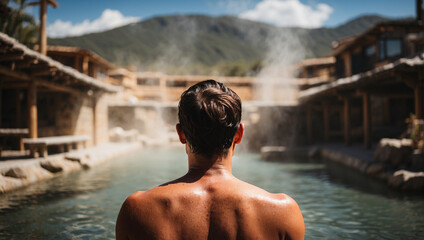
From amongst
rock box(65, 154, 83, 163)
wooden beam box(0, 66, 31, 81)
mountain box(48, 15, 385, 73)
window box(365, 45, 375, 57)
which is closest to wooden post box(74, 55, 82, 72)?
wooden beam box(0, 66, 31, 81)

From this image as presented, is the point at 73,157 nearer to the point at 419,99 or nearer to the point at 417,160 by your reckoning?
the point at 417,160

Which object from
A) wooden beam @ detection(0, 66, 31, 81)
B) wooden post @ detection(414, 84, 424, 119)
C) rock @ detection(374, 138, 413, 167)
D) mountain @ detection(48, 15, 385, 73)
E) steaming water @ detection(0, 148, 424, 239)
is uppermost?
mountain @ detection(48, 15, 385, 73)

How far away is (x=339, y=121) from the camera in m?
18.8

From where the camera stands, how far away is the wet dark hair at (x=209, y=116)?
115cm

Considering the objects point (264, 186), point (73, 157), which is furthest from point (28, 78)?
point (264, 186)

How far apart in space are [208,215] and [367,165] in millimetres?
8510

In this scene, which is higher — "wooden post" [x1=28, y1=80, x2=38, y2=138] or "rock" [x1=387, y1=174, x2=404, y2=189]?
"wooden post" [x1=28, y1=80, x2=38, y2=138]

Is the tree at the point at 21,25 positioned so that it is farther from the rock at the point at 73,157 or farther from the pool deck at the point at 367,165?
the pool deck at the point at 367,165

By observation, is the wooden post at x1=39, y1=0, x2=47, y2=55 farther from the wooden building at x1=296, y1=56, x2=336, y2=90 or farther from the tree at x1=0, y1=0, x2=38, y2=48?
the wooden building at x1=296, y1=56, x2=336, y2=90

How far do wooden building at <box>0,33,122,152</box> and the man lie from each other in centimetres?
811

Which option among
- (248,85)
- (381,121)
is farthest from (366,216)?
(248,85)

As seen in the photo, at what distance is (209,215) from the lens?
1.13 m

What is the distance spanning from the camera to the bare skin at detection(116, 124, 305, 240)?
1.11m

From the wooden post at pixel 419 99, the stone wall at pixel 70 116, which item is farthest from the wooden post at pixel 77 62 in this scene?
the wooden post at pixel 419 99
